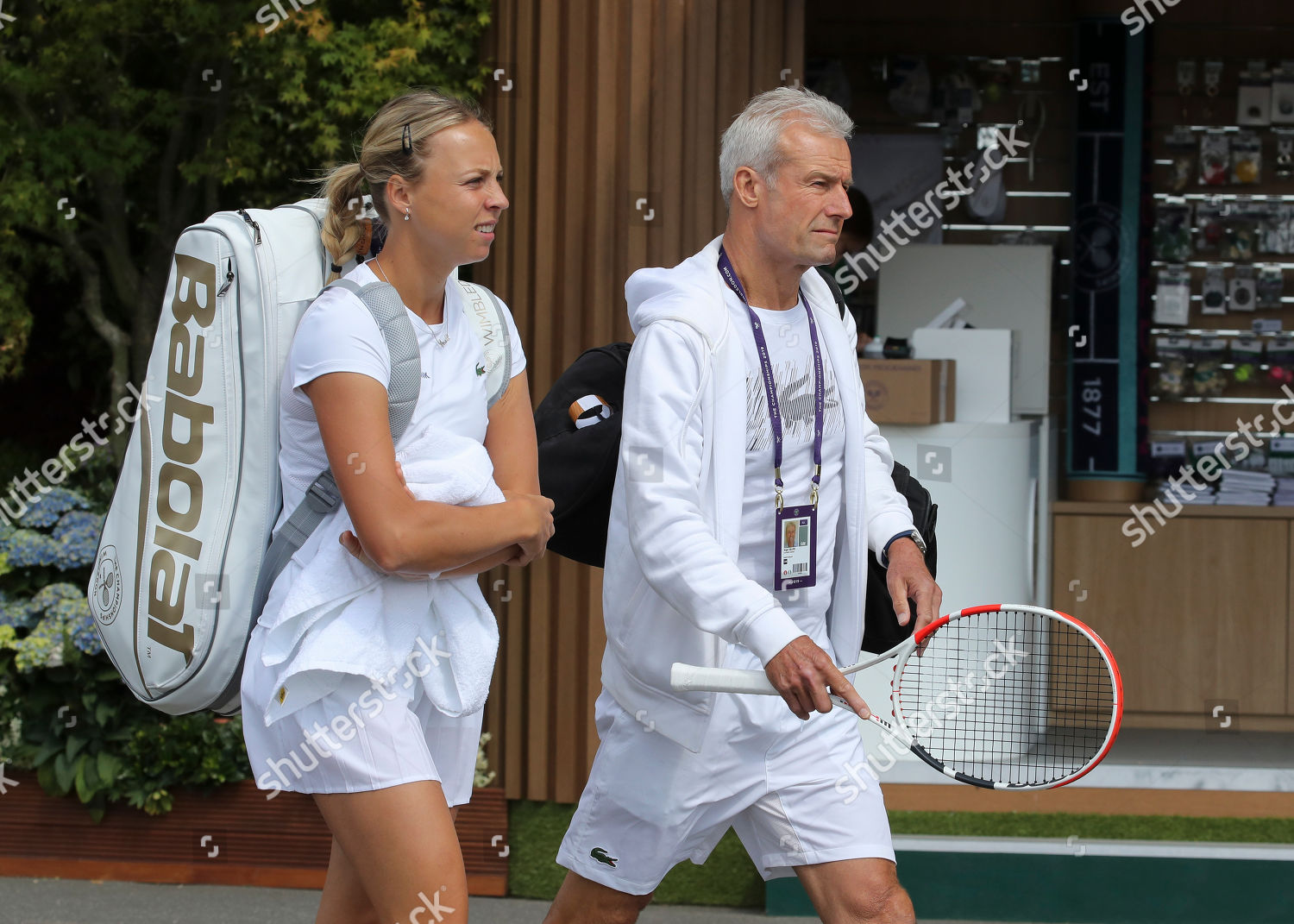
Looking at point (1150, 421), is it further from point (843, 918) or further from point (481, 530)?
point (481, 530)

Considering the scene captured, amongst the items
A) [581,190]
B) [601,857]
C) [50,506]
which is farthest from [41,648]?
[601,857]

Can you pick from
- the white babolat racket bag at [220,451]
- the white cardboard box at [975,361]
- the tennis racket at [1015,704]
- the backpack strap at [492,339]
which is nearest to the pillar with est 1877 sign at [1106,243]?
the white cardboard box at [975,361]

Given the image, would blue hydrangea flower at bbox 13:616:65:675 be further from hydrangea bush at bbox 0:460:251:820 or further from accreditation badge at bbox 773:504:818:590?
accreditation badge at bbox 773:504:818:590

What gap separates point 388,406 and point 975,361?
3.63m

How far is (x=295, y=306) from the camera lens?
247cm

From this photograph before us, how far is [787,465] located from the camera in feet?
9.38

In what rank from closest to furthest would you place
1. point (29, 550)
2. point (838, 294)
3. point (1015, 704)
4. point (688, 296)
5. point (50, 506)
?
point (688, 296)
point (838, 294)
point (1015, 704)
point (29, 550)
point (50, 506)

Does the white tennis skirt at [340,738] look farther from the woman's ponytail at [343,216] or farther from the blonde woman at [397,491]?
the woman's ponytail at [343,216]

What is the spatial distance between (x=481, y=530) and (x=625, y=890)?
0.87 m

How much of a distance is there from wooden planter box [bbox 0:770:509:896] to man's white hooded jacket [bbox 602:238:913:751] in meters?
2.36

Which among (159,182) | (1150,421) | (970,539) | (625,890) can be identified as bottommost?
(625,890)

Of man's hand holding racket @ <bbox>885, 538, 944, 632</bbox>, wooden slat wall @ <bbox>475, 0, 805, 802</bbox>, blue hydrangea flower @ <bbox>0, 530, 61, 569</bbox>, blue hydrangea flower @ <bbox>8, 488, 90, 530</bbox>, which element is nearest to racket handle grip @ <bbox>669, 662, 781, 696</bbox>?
man's hand holding racket @ <bbox>885, 538, 944, 632</bbox>

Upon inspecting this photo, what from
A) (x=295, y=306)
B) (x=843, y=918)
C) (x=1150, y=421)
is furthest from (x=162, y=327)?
(x=1150, y=421)

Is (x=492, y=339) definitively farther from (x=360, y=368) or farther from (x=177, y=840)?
(x=177, y=840)
